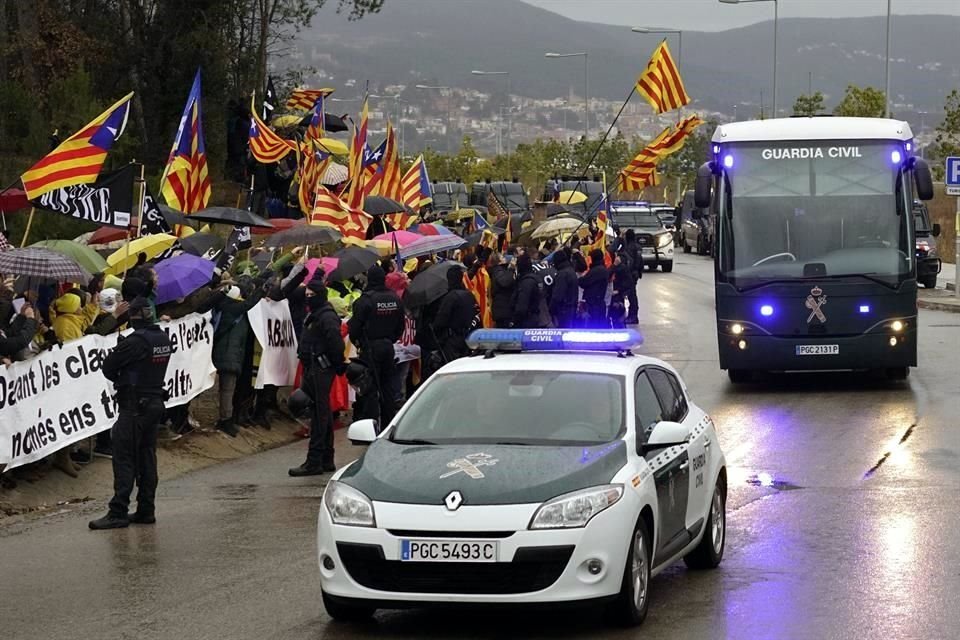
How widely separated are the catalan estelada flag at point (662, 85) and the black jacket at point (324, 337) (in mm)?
13688

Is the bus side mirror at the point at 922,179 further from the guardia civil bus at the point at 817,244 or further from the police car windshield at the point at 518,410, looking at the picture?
the police car windshield at the point at 518,410

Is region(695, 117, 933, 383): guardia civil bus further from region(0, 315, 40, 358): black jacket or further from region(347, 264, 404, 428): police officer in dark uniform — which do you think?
region(0, 315, 40, 358): black jacket

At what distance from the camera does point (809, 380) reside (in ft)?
74.7

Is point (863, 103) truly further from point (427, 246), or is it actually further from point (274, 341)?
point (274, 341)

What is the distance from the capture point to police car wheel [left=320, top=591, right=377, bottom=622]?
848 centimetres

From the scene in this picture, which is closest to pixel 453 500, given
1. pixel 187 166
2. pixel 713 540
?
pixel 713 540

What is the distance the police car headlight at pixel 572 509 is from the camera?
8266 mm

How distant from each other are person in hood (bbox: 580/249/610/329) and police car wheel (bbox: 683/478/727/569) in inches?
635

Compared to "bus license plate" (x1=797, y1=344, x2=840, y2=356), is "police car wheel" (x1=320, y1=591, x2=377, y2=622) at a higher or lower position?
higher

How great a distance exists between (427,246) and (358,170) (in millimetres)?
2450

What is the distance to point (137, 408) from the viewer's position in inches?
487

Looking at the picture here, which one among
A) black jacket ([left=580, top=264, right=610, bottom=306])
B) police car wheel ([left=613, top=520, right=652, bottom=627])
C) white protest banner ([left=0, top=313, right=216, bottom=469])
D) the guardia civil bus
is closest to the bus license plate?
the guardia civil bus

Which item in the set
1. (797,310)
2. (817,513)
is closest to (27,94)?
(797,310)

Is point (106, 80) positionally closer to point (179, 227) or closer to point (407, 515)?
point (179, 227)
